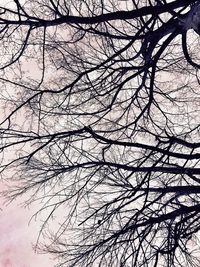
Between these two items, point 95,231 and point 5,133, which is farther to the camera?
point 95,231

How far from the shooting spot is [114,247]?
5887 millimetres

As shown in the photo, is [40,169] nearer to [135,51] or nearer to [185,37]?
[135,51]

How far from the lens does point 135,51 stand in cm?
684

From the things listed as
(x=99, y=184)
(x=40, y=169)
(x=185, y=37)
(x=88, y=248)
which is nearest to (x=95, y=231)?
(x=88, y=248)

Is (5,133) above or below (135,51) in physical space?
below

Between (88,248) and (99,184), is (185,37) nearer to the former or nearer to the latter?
(99,184)

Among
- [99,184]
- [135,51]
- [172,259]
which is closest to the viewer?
[172,259]

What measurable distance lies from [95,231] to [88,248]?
0.31 meters

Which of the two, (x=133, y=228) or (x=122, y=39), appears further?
(x=122, y=39)

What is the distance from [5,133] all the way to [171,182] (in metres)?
2.96

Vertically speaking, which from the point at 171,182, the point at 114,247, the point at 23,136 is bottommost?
the point at 114,247

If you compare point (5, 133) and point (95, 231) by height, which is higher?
point (5, 133)

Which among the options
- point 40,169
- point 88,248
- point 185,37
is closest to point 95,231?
point 88,248

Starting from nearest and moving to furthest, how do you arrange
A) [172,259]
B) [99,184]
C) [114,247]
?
[172,259]
[114,247]
[99,184]
